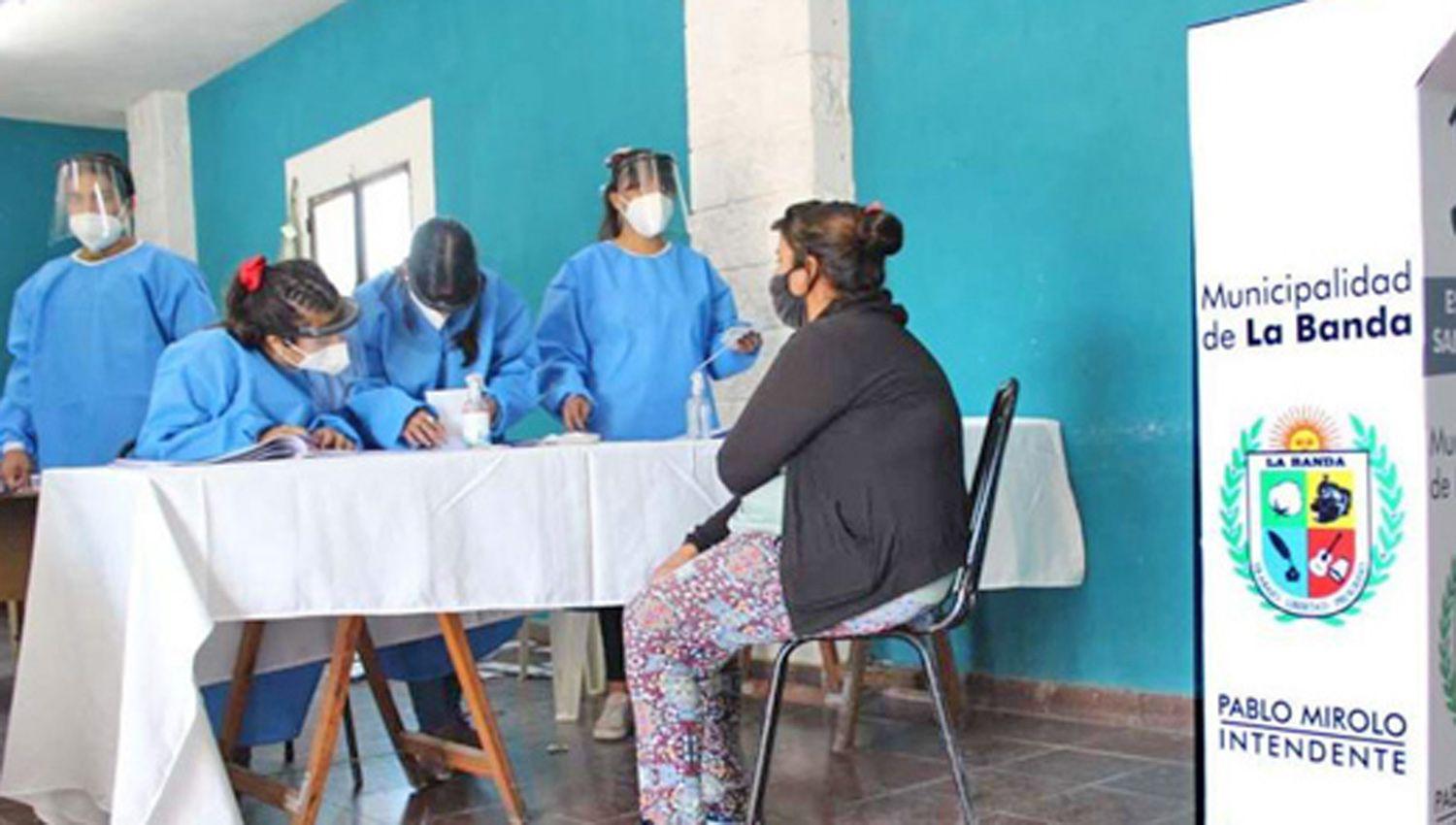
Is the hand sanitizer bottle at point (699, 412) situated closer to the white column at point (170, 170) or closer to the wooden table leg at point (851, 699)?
the wooden table leg at point (851, 699)

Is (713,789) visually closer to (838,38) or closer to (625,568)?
(625,568)

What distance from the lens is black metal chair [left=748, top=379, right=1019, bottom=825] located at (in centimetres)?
226

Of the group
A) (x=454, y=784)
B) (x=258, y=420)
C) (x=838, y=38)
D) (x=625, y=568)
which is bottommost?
(x=454, y=784)

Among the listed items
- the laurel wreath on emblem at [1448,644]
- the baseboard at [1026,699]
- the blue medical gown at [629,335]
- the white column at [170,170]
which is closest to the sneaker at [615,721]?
the baseboard at [1026,699]

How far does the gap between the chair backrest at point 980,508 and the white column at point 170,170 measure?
19.9 ft

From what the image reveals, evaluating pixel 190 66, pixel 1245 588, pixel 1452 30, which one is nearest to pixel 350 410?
pixel 1245 588

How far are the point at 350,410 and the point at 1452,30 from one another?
211cm

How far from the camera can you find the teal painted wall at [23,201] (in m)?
8.09

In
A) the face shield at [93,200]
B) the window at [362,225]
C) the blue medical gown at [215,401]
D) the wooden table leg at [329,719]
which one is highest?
the window at [362,225]

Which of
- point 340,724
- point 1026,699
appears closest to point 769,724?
point 340,724

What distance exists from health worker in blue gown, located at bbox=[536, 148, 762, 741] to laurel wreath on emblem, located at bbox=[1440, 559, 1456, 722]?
2084mm

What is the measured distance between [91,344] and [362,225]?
8.56 feet

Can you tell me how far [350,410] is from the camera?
9.73 feet

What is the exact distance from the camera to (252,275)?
2779 millimetres
